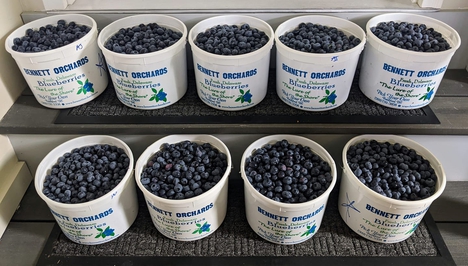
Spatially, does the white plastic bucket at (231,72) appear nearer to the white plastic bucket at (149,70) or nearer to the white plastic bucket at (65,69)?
the white plastic bucket at (149,70)

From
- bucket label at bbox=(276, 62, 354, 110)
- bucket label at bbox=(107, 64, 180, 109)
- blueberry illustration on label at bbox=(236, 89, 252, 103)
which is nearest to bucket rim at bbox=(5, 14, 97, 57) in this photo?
bucket label at bbox=(107, 64, 180, 109)

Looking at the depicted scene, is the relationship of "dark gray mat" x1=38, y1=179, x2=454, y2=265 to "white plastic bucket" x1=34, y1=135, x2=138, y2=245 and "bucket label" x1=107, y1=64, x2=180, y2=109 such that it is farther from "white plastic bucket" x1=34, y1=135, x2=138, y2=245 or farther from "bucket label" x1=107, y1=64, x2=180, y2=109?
"bucket label" x1=107, y1=64, x2=180, y2=109

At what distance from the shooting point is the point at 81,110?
129 cm

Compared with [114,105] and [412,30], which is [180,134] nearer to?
[114,105]

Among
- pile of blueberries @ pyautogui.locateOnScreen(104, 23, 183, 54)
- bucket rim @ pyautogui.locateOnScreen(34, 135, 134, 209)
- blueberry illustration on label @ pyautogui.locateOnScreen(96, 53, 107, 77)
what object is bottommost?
bucket rim @ pyautogui.locateOnScreen(34, 135, 134, 209)

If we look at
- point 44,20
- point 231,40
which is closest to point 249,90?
point 231,40

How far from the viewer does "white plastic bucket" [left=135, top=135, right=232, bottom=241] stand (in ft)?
3.41

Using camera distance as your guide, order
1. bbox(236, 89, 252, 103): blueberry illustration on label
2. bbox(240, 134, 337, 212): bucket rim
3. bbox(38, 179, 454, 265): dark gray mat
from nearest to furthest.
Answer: bbox(240, 134, 337, 212): bucket rim → bbox(38, 179, 454, 265): dark gray mat → bbox(236, 89, 252, 103): blueberry illustration on label

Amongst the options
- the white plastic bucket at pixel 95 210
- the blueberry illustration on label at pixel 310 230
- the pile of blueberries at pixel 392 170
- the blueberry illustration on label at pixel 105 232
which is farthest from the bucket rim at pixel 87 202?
the pile of blueberries at pixel 392 170

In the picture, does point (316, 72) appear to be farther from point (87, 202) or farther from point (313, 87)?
point (87, 202)

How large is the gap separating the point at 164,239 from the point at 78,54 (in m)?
0.62

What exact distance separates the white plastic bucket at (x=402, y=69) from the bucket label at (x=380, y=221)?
0.36 m

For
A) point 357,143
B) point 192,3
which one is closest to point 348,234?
point 357,143

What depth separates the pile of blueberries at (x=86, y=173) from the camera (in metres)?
1.08
